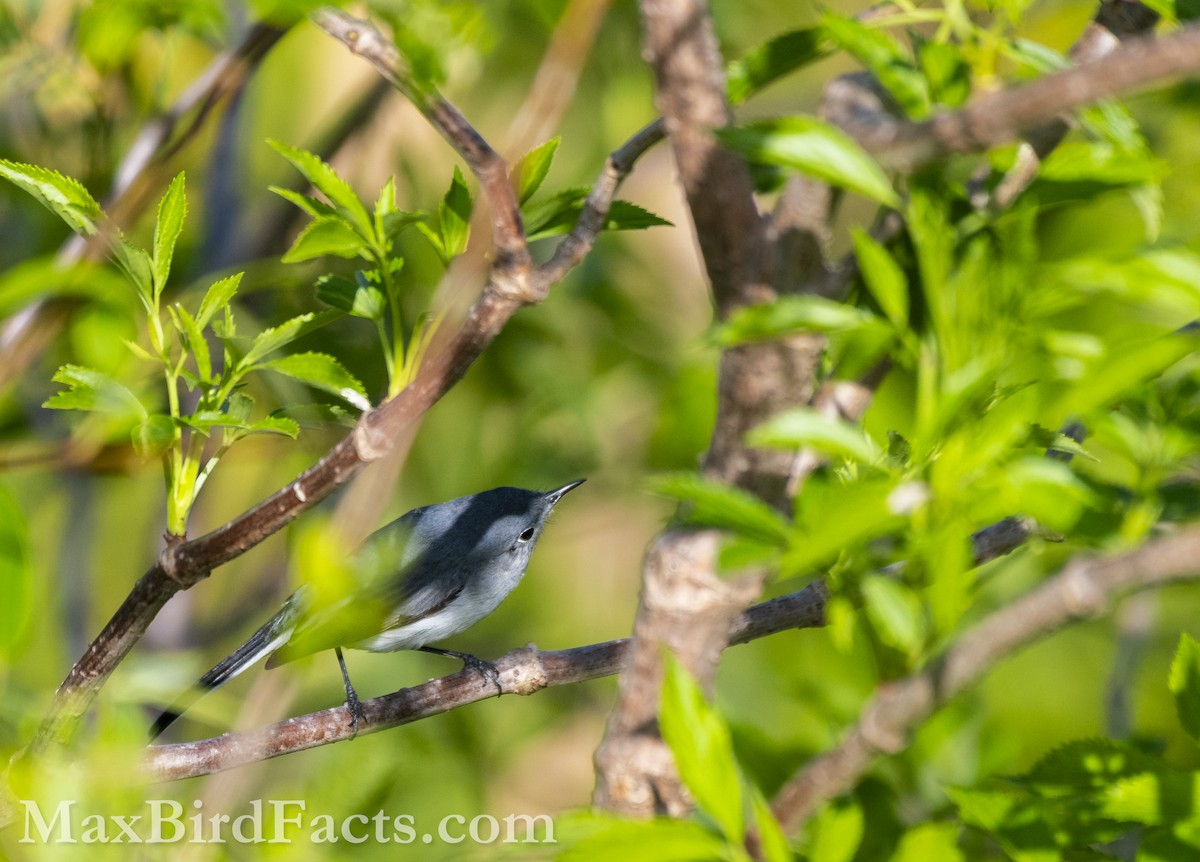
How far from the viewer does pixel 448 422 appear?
230 centimetres

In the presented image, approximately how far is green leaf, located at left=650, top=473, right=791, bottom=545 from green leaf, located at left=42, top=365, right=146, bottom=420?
52cm

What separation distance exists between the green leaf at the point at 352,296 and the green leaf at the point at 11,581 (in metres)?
0.36

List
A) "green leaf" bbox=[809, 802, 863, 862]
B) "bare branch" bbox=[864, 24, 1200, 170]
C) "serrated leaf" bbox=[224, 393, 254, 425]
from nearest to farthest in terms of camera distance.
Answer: "bare branch" bbox=[864, 24, 1200, 170] < "green leaf" bbox=[809, 802, 863, 862] < "serrated leaf" bbox=[224, 393, 254, 425]

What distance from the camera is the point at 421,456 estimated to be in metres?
2.39

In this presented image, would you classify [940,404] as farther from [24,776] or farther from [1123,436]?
[24,776]

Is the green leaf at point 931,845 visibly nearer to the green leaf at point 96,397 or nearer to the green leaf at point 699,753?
the green leaf at point 699,753

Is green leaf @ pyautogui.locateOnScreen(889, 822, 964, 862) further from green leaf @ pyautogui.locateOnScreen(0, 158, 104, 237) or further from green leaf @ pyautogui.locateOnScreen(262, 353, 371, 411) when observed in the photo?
green leaf @ pyautogui.locateOnScreen(0, 158, 104, 237)

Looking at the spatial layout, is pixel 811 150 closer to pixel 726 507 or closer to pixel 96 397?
pixel 726 507

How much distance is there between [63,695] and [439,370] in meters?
0.49

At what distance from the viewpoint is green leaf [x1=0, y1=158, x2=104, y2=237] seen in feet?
2.90

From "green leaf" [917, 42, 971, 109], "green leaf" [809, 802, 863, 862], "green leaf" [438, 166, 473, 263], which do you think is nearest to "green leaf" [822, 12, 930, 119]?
Answer: "green leaf" [917, 42, 971, 109]

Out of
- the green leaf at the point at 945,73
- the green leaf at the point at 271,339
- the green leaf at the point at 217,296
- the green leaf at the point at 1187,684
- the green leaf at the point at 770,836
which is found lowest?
the green leaf at the point at 1187,684

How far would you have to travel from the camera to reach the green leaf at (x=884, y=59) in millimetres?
643

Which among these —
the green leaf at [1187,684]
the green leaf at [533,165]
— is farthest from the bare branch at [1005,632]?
the green leaf at [533,165]
